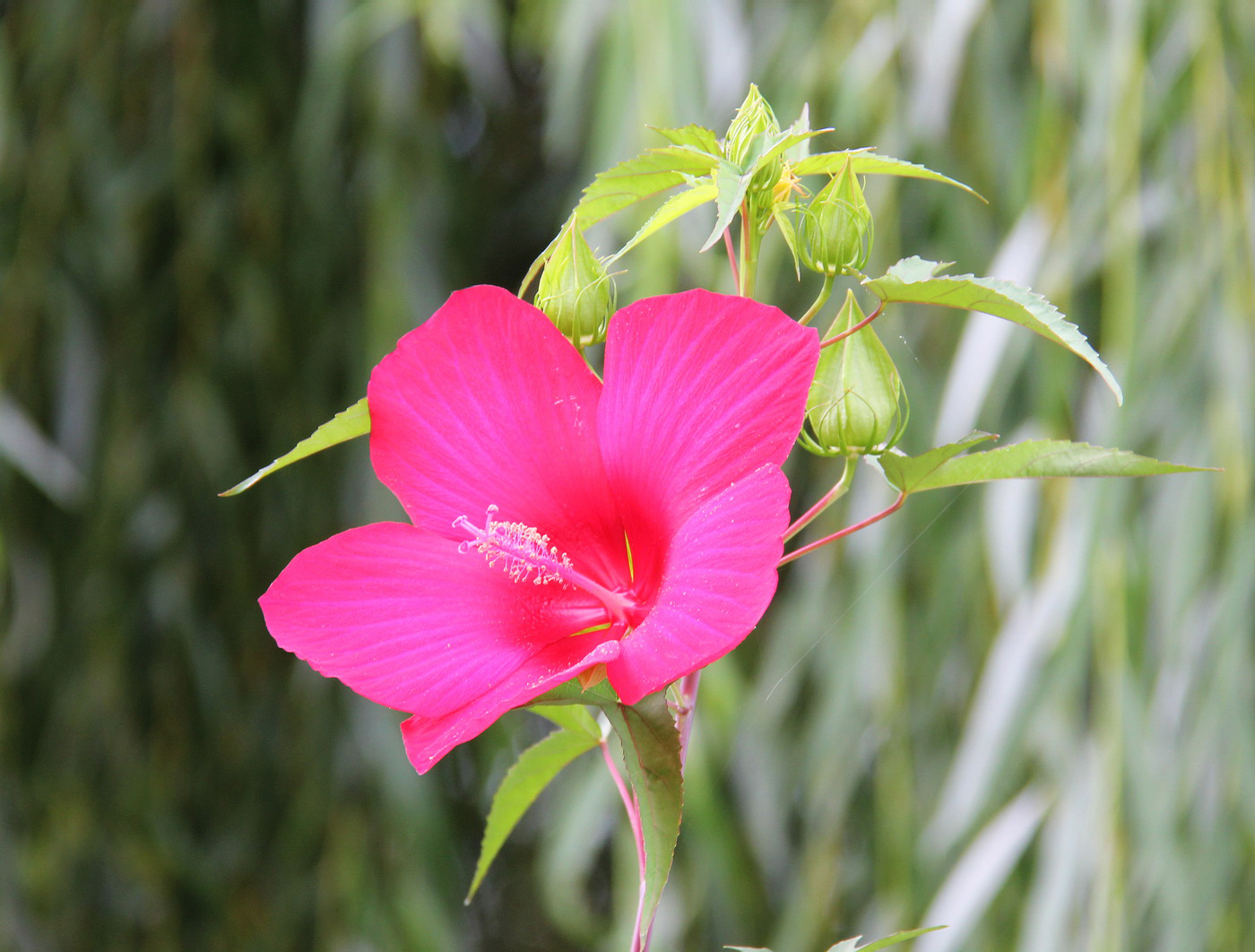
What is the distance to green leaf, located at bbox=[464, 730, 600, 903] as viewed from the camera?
0.31 metres

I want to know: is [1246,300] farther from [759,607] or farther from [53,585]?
[53,585]

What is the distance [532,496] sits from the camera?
0.25m

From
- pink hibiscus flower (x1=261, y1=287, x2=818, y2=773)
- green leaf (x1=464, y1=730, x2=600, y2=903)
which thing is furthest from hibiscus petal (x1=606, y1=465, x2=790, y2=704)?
green leaf (x1=464, y1=730, x2=600, y2=903)

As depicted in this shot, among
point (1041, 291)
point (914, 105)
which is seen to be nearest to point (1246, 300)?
point (1041, 291)

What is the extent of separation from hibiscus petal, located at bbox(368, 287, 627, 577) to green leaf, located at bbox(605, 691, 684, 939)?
0.05m

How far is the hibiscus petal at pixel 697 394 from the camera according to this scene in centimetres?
22

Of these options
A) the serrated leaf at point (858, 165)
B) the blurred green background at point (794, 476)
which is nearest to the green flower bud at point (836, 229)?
the serrated leaf at point (858, 165)

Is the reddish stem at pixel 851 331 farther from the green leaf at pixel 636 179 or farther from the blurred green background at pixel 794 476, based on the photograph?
the blurred green background at pixel 794 476

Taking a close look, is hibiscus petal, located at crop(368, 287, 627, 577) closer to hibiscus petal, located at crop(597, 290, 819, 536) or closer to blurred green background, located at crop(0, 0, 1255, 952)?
hibiscus petal, located at crop(597, 290, 819, 536)

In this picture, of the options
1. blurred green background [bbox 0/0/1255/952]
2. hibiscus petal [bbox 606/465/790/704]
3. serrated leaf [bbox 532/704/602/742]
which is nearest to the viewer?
hibiscus petal [bbox 606/465/790/704]

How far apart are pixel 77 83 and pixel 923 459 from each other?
1.25 metres

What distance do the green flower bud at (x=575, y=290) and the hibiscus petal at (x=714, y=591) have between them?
64 mm

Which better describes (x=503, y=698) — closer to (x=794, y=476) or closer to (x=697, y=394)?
(x=697, y=394)

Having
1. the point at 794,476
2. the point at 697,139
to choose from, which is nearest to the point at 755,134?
the point at 697,139
